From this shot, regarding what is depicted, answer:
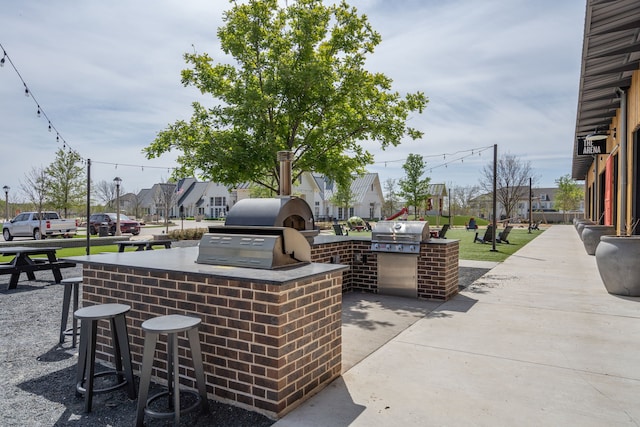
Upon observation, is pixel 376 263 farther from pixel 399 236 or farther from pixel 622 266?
pixel 622 266

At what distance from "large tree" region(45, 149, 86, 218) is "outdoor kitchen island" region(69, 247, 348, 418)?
78.5ft

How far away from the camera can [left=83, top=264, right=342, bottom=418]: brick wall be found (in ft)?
8.87

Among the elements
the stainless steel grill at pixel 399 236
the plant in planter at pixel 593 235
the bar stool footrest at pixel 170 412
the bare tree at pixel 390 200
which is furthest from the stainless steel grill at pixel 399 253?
the bare tree at pixel 390 200

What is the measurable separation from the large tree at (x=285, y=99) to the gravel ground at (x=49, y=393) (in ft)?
16.3

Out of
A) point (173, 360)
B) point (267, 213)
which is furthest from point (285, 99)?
→ point (173, 360)

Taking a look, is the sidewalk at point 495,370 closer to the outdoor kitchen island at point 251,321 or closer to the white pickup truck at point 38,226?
the outdoor kitchen island at point 251,321

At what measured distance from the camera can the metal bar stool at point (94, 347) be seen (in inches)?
112

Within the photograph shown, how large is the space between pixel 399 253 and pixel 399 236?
0.28m

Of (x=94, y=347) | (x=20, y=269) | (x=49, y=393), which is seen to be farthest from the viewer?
(x=20, y=269)

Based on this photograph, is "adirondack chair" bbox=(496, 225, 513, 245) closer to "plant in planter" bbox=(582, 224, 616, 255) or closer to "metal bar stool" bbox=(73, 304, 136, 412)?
"plant in planter" bbox=(582, 224, 616, 255)

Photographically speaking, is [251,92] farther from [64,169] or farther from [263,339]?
[64,169]

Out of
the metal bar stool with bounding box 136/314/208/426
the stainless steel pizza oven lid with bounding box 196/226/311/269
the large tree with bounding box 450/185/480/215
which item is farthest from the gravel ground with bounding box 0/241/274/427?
the large tree with bounding box 450/185/480/215

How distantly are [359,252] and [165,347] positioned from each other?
427 cm

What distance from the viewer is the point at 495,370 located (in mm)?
3469
